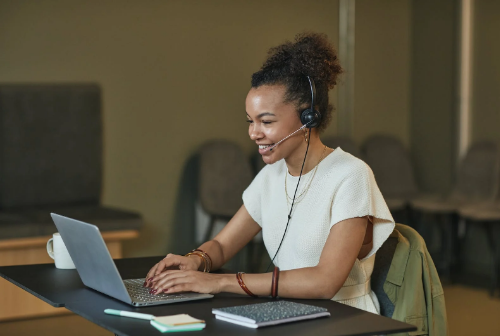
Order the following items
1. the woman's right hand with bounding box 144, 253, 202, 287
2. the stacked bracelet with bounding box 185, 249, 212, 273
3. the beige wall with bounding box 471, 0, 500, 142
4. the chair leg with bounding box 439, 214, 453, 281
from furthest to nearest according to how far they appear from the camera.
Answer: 1. the chair leg with bounding box 439, 214, 453, 281
2. the beige wall with bounding box 471, 0, 500, 142
3. the stacked bracelet with bounding box 185, 249, 212, 273
4. the woman's right hand with bounding box 144, 253, 202, 287

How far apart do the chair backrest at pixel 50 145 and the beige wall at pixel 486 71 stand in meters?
2.26

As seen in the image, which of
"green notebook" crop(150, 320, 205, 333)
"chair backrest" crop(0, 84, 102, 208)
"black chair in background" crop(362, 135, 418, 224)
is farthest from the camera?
"black chair in background" crop(362, 135, 418, 224)

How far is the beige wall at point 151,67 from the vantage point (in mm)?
3740

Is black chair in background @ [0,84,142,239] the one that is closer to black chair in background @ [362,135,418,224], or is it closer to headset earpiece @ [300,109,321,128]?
black chair in background @ [362,135,418,224]

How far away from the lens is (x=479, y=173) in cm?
450

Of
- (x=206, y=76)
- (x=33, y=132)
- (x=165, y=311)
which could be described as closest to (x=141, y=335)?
(x=165, y=311)

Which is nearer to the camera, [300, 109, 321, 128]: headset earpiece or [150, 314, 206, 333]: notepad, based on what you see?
[150, 314, 206, 333]: notepad

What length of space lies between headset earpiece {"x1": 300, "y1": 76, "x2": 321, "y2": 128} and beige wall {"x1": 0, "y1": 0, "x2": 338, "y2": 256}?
6.85 ft

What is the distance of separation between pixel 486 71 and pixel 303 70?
105 inches

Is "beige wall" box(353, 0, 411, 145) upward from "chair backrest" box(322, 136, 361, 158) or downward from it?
upward

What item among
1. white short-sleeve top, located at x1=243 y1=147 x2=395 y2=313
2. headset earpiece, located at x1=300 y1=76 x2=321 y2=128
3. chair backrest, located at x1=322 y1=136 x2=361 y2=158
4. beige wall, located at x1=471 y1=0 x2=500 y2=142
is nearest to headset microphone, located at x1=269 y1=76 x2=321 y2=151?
headset earpiece, located at x1=300 y1=76 x2=321 y2=128

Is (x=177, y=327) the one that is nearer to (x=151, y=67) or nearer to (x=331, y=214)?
(x=331, y=214)

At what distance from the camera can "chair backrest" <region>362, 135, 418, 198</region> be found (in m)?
4.67

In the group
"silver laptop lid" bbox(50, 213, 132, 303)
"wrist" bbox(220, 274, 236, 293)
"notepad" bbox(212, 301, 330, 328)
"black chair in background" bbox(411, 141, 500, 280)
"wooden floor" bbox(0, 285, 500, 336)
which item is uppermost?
"silver laptop lid" bbox(50, 213, 132, 303)
